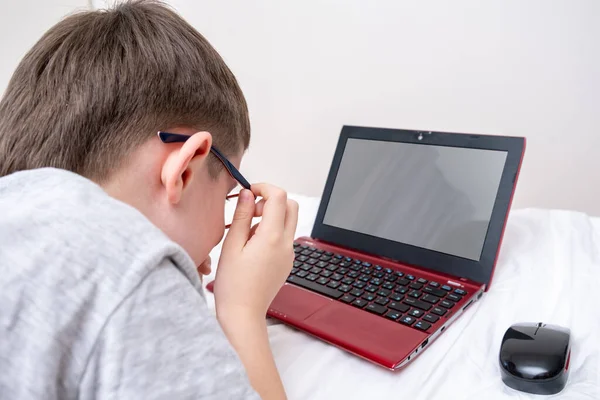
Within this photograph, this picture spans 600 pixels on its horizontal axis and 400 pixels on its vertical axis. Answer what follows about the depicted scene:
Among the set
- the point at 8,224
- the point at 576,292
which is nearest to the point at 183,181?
the point at 8,224

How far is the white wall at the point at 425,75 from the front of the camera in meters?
0.92

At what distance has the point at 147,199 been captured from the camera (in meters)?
0.46

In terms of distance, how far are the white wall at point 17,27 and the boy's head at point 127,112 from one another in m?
0.96

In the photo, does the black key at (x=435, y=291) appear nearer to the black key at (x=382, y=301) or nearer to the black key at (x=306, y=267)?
the black key at (x=382, y=301)

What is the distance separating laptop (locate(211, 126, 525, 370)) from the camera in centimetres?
60

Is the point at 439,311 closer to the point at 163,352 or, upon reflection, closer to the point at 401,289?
the point at 401,289

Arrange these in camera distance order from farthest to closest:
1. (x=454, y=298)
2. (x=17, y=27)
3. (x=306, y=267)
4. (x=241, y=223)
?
(x=17, y=27), (x=306, y=267), (x=454, y=298), (x=241, y=223)

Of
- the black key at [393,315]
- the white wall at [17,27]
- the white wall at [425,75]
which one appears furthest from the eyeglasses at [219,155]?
the white wall at [17,27]

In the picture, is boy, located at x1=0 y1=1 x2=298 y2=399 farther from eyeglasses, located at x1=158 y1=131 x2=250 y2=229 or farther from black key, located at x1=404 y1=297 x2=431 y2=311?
black key, located at x1=404 y1=297 x2=431 y2=311

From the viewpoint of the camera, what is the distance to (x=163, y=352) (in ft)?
1.10

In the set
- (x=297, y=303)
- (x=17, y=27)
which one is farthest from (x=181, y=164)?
(x=17, y=27)

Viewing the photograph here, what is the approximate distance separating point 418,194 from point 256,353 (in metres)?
0.43

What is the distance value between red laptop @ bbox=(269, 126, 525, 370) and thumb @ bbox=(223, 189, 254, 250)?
143 millimetres

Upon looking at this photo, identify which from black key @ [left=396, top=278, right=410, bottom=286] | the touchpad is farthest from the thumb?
black key @ [left=396, top=278, right=410, bottom=286]
